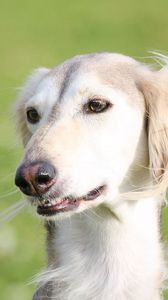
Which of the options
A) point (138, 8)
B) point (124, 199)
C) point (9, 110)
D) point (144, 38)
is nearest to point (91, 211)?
point (124, 199)

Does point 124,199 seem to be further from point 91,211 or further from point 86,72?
point 86,72

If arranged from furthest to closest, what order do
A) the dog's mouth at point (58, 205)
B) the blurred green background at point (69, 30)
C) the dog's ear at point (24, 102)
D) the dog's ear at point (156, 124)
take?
the blurred green background at point (69, 30)
the dog's ear at point (24, 102)
the dog's ear at point (156, 124)
the dog's mouth at point (58, 205)

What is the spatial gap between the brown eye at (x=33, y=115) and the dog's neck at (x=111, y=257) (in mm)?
555

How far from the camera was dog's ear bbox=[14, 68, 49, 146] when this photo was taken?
18.8 feet

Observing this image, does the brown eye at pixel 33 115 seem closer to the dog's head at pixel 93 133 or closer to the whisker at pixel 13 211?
the dog's head at pixel 93 133

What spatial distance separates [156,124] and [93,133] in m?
0.41

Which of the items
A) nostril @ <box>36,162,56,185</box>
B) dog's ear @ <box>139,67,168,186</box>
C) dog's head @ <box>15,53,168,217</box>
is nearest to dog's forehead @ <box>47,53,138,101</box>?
dog's head @ <box>15,53,168,217</box>

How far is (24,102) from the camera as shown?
5.75 meters

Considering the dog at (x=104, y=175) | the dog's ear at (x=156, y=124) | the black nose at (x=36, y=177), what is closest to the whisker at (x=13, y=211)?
the dog at (x=104, y=175)

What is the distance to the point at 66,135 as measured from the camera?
4875mm

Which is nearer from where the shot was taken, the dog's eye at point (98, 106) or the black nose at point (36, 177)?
the black nose at point (36, 177)

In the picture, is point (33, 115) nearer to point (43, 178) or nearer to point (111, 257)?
point (43, 178)

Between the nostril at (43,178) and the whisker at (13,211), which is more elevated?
the nostril at (43,178)

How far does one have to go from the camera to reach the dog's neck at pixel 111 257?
530 cm
